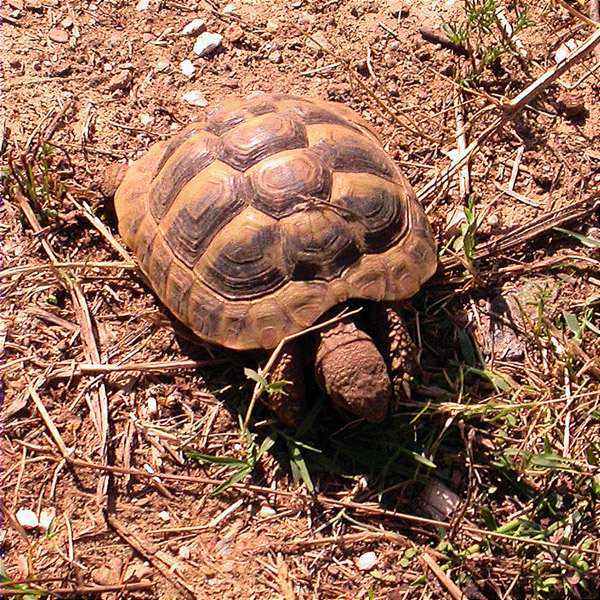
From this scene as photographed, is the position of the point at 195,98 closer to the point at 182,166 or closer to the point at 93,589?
the point at 182,166

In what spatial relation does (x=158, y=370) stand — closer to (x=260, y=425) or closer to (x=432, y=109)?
(x=260, y=425)

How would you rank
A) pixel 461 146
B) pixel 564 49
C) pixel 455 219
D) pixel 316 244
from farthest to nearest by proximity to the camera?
pixel 564 49, pixel 461 146, pixel 455 219, pixel 316 244

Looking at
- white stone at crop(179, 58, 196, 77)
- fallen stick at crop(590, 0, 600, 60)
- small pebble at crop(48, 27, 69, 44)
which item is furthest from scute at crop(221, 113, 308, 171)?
fallen stick at crop(590, 0, 600, 60)

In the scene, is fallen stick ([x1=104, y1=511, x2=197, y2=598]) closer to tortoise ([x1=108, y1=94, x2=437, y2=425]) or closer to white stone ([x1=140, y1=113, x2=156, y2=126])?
tortoise ([x1=108, y1=94, x2=437, y2=425])

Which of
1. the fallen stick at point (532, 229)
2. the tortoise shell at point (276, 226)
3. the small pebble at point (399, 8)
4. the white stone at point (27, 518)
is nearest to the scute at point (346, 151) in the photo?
the tortoise shell at point (276, 226)

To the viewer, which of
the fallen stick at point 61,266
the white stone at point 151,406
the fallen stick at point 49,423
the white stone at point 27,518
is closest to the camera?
the white stone at point 27,518

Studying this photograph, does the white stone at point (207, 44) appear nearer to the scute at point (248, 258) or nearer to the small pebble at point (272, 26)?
the small pebble at point (272, 26)

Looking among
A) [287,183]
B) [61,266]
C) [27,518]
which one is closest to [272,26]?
[287,183]

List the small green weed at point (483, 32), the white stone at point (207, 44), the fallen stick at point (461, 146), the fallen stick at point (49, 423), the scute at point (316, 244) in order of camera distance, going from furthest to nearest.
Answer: the white stone at point (207, 44)
the small green weed at point (483, 32)
the fallen stick at point (461, 146)
the fallen stick at point (49, 423)
the scute at point (316, 244)
